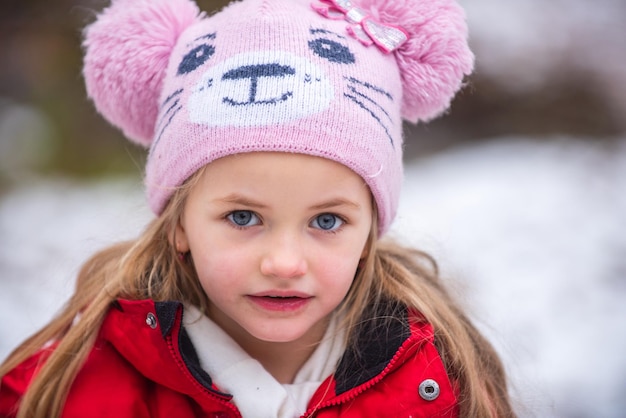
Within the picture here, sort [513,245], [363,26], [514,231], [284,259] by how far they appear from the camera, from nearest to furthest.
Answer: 1. [284,259]
2. [363,26]
3. [513,245]
4. [514,231]

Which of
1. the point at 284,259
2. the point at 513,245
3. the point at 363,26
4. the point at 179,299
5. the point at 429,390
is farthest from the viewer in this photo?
the point at 513,245

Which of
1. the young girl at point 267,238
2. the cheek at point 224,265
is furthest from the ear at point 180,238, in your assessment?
the cheek at point 224,265

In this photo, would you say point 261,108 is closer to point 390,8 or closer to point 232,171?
point 232,171

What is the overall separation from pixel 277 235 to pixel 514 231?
2192 millimetres

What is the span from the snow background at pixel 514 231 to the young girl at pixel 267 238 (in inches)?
13.0

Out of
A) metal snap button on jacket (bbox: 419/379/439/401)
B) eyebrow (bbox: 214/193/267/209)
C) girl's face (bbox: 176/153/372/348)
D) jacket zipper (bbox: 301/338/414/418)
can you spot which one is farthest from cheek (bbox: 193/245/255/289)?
metal snap button on jacket (bbox: 419/379/439/401)

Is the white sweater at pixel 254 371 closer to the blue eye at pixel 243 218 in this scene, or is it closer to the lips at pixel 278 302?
the lips at pixel 278 302

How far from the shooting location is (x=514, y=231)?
3455 mm

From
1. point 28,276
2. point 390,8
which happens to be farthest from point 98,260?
point 28,276

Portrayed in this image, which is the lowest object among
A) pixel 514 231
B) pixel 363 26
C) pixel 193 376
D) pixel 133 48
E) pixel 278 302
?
pixel 514 231

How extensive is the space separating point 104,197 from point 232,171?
7.93 feet

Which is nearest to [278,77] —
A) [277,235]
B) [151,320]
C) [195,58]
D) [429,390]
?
[195,58]

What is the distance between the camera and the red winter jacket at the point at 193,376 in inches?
64.6

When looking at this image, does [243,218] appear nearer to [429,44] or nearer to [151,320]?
[151,320]
